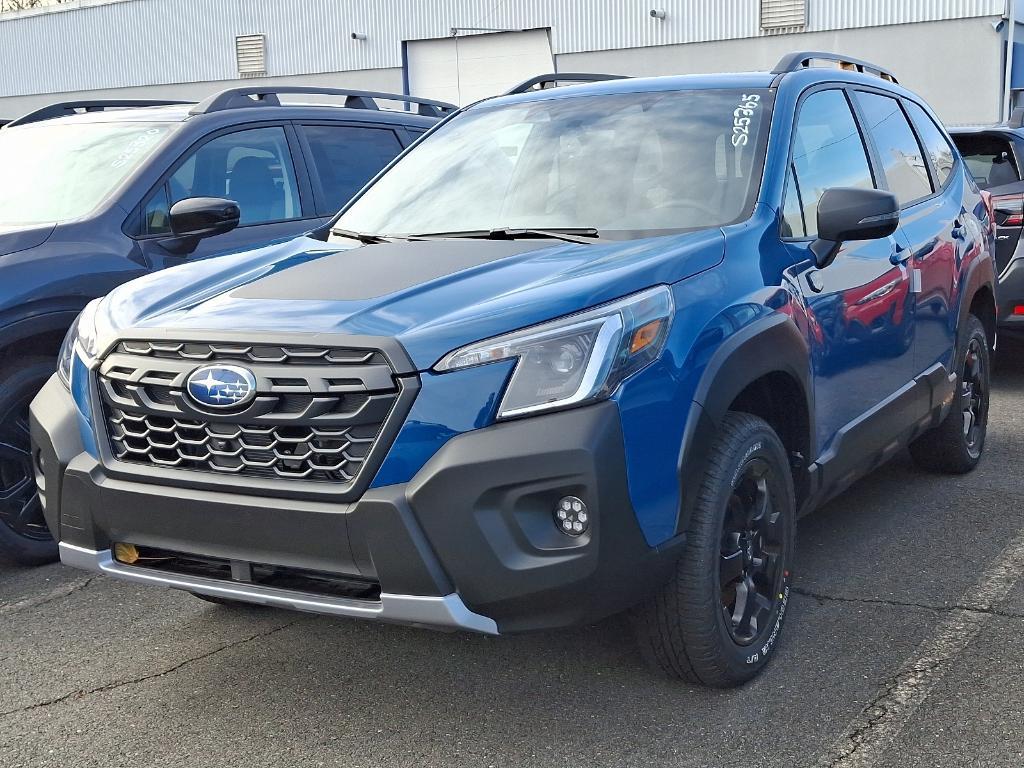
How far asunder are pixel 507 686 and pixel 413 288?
47.0 inches

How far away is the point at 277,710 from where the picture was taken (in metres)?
3.41

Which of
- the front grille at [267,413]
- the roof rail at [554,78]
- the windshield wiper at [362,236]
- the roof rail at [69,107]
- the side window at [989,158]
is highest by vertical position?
the roof rail at [554,78]

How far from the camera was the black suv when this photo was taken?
7484mm

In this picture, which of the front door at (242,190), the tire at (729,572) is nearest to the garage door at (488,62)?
the front door at (242,190)

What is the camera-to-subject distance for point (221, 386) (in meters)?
2.98

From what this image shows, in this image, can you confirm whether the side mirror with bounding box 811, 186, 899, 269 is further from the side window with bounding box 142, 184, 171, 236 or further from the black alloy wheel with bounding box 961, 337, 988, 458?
the side window with bounding box 142, 184, 171, 236

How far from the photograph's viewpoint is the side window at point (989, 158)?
7.76 m

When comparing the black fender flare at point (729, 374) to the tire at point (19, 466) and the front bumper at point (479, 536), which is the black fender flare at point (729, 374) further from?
the tire at point (19, 466)

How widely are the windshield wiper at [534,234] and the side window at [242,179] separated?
1819mm

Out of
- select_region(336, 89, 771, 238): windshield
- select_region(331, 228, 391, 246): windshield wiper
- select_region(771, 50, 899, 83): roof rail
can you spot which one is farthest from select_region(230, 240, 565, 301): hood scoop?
select_region(771, 50, 899, 83): roof rail

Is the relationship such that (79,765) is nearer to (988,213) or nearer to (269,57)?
(988,213)

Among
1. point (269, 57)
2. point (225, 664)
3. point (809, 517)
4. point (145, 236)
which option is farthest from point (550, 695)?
point (269, 57)

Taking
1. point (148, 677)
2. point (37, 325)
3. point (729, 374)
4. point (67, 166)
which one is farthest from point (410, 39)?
point (729, 374)

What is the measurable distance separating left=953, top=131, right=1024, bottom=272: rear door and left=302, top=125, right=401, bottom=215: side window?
3566mm
